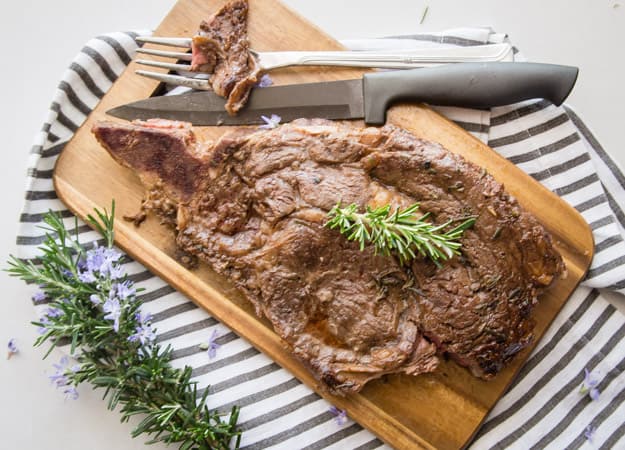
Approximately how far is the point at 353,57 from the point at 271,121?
56 cm

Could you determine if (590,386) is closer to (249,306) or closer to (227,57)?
(249,306)

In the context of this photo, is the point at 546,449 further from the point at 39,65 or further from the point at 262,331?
the point at 39,65

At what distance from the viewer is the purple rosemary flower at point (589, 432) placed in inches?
120

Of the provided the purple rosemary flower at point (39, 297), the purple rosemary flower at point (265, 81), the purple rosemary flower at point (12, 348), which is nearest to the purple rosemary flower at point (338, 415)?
the purple rosemary flower at point (39, 297)

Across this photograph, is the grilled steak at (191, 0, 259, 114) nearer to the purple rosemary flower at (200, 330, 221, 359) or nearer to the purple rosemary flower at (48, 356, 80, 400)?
the purple rosemary flower at (200, 330, 221, 359)

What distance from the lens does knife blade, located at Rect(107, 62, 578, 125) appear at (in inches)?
114

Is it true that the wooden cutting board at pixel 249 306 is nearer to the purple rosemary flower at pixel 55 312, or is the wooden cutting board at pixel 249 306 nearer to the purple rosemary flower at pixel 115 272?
the purple rosemary flower at pixel 115 272

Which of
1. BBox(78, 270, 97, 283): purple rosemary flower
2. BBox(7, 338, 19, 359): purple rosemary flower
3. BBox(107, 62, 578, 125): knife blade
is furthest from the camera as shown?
BBox(7, 338, 19, 359): purple rosemary flower

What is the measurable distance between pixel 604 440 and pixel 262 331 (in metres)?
1.95

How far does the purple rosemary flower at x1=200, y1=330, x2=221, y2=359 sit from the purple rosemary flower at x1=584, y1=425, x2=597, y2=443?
2.05 metres

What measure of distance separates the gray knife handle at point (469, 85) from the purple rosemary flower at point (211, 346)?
1.42 meters

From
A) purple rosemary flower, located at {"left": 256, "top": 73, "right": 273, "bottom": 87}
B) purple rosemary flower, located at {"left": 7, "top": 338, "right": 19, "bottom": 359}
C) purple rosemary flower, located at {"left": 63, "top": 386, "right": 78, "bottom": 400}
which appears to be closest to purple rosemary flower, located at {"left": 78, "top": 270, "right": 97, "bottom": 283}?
purple rosemary flower, located at {"left": 63, "top": 386, "right": 78, "bottom": 400}

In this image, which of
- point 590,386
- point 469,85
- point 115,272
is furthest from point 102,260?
point 590,386

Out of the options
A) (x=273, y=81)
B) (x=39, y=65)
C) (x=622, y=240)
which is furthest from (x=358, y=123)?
(x=39, y=65)
